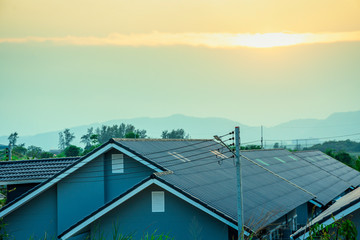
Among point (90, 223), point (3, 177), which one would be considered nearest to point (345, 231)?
point (90, 223)

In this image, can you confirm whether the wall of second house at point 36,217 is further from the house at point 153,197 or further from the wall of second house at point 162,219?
the wall of second house at point 162,219

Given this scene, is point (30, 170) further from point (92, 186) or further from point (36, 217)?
point (92, 186)

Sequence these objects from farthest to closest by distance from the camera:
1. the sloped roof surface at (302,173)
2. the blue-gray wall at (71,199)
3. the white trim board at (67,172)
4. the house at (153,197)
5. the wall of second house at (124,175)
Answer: the sloped roof surface at (302,173) < the blue-gray wall at (71,199) < the wall of second house at (124,175) < the white trim board at (67,172) < the house at (153,197)

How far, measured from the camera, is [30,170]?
81.6 ft

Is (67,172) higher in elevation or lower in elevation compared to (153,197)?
higher

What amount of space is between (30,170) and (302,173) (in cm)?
1933

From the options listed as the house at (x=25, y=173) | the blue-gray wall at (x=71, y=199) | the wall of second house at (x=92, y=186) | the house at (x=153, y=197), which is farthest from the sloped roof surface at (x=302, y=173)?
the house at (x=25, y=173)

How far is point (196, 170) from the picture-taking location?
2127 cm

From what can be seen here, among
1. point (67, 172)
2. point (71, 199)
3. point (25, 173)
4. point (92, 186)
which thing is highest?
point (67, 172)

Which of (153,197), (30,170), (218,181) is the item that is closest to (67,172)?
(30,170)

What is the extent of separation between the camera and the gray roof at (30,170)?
23.8 meters

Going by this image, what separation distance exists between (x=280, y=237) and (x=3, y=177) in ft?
45.6

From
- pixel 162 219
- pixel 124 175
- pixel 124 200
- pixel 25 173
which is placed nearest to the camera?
pixel 124 200

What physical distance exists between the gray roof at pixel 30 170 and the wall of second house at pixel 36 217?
8.24 ft
